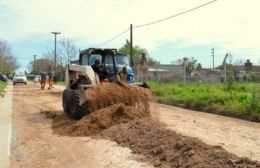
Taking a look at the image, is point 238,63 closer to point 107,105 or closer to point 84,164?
point 107,105

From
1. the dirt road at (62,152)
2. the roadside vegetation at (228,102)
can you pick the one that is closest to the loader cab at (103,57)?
the dirt road at (62,152)

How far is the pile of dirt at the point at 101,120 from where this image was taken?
1580 cm

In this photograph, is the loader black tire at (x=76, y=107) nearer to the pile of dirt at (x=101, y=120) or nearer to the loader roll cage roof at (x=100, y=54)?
the pile of dirt at (x=101, y=120)

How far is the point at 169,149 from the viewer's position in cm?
1129

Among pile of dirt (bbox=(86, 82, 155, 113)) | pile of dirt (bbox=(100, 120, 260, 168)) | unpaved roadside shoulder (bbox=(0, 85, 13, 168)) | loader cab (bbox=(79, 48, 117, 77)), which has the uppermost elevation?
loader cab (bbox=(79, 48, 117, 77))

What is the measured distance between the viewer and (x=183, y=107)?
26.2 metres

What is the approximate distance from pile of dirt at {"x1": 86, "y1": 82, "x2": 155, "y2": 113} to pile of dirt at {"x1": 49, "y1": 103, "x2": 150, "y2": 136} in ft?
1.31

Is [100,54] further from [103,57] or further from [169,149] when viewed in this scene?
[169,149]

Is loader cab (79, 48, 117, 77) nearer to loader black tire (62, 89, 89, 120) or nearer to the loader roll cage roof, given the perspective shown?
the loader roll cage roof

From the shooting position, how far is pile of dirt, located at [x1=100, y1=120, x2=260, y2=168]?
970cm

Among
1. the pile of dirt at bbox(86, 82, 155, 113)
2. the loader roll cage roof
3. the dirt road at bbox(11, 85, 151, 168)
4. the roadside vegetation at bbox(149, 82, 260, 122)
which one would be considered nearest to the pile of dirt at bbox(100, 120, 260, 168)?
the dirt road at bbox(11, 85, 151, 168)

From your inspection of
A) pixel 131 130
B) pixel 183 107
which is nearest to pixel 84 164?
pixel 131 130

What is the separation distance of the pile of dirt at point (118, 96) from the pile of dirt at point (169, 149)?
2836 millimetres

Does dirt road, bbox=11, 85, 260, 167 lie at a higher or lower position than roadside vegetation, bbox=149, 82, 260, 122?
lower
